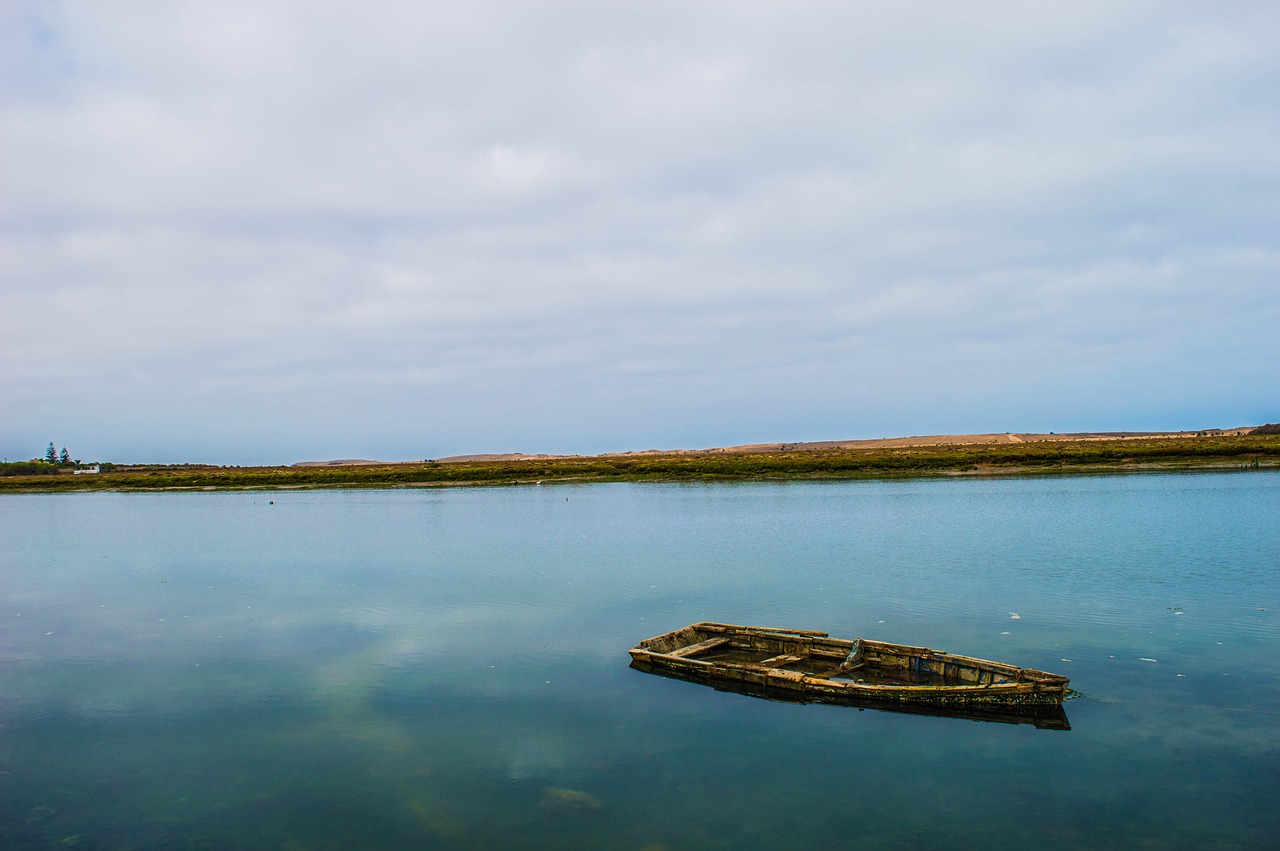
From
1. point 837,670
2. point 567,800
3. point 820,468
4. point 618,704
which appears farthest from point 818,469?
point 567,800

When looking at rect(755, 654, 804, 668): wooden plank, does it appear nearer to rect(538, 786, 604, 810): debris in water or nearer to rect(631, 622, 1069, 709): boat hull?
rect(631, 622, 1069, 709): boat hull

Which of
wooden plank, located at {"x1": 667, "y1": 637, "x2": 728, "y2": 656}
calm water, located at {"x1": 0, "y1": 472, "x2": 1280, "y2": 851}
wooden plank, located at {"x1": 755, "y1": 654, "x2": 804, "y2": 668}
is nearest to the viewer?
calm water, located at {"x1": 0, "y1": 472, "x2": 1280, "y2": 851}

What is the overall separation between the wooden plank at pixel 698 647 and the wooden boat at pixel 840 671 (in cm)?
2

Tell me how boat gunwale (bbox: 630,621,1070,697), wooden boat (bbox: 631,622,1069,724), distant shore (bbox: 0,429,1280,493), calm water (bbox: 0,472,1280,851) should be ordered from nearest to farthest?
calm water (bbox: 0,472,1280,851) < boat gunwale (bbox: 630,621,1070,697) < wooden boat (bbox: 631,622,1069,724) < distant shore (bbox: 0,429,1280,493)

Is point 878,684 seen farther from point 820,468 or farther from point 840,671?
point 820,468

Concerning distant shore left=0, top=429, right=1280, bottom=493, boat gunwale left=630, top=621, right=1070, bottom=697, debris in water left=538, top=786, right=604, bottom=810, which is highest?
distant shore left=0, top=429, right=1280, bottom=493

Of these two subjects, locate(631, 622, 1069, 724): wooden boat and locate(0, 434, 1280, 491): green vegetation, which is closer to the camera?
locate(631, 622, 1069, 724): wooden boat

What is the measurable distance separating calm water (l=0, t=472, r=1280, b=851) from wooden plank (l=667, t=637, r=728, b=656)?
1.34 meters

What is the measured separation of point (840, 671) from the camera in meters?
16.7

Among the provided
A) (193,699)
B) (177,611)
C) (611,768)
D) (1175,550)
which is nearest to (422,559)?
(177,611)

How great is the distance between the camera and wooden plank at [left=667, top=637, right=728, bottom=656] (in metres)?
18.7

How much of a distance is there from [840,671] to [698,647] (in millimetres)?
3535

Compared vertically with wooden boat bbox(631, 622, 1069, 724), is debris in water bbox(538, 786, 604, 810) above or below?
below

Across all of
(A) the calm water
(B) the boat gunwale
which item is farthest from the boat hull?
(A) the calm water
